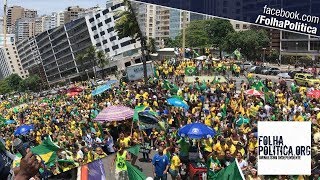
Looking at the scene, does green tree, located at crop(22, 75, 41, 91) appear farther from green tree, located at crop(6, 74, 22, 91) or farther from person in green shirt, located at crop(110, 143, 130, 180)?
person in green shirt, located at crop(110, 143, 130, 180)

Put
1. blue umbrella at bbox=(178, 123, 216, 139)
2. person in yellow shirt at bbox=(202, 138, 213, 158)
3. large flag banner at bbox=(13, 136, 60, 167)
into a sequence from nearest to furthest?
large flag banner at bbox=(13, 136, 60, 167) → person in yellow shirt at bbox=(202, 138, 213, 158) → blue umbrella at bbox=(178, 123, 216, 139)

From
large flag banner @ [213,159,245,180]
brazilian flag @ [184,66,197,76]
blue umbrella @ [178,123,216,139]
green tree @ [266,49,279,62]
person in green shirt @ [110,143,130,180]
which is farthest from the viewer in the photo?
green tree @ [266,49,279,62]

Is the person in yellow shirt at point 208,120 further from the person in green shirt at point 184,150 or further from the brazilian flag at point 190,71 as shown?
the brazilian flag at point 190,71

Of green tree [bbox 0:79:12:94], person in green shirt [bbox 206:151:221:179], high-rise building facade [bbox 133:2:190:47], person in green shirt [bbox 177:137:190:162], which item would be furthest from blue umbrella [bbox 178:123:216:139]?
green tree [bbox 0:79:12:94]

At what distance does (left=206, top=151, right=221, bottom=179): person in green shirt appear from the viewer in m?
9.45

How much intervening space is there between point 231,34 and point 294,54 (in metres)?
10.5

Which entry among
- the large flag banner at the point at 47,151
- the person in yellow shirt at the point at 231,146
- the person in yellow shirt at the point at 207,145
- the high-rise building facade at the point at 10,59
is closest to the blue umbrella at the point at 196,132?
the person in yellow shirt at the point at 207,145

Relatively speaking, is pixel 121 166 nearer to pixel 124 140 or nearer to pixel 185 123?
pixel 124 140

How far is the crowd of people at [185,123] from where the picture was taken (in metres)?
9.91

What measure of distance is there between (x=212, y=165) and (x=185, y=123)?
16.6 ft

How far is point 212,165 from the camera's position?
9.63 meters

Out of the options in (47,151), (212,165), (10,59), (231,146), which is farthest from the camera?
(10,59)

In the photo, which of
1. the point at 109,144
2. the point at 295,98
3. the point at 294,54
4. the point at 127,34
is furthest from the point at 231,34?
the point at 109,144

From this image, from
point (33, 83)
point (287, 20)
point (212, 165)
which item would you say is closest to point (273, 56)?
point (212, 165)
